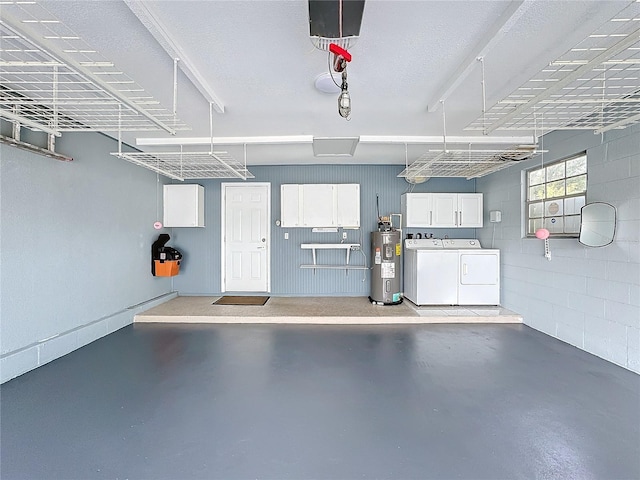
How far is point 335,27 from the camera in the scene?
66.1 inches

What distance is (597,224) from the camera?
125 inches

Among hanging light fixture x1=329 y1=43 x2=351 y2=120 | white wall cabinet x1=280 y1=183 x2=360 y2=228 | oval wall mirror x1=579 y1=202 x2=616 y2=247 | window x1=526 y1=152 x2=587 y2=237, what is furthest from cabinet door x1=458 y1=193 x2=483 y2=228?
hanging light fixture x1=329 y1=43 x2=351 y2=120

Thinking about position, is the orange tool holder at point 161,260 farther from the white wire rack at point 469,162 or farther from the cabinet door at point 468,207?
the cabinet door at point 468,207

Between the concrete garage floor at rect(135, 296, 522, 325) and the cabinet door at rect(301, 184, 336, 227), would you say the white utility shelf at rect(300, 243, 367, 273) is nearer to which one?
the cabinet door at rect(301, 184, 336, 227)

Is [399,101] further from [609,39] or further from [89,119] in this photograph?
[89,119]

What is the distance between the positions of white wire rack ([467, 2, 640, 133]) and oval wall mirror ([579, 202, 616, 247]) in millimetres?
883

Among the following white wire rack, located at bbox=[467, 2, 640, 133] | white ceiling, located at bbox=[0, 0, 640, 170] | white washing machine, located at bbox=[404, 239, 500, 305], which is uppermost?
white ceiling, located at bbox=[0, 0, 640, 170]

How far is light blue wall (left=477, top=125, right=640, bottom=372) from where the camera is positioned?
114 inches

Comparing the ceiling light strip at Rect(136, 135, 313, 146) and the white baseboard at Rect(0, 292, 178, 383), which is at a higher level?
the ceiling light strip at Rect(136, 135, 313, 146)

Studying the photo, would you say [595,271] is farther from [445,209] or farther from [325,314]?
[325,314]

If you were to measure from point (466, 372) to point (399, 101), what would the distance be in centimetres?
268

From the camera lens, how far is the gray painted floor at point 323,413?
1.73 metres

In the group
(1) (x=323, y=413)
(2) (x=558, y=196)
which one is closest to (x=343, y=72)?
(1) (x=323, y=413)

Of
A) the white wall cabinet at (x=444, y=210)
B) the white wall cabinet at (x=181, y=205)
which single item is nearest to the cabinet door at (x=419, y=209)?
the white wall cabinet at (x=444, y=210)
